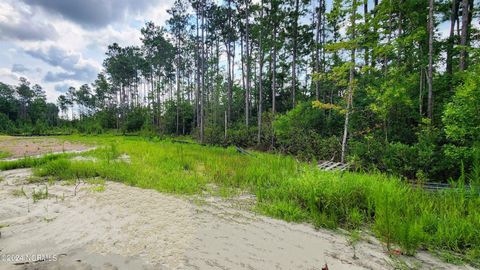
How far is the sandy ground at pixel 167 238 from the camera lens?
2344mm

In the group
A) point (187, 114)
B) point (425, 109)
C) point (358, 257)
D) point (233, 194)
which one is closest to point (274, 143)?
point (425, 109)

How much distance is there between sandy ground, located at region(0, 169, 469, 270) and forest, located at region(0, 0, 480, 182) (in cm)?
341

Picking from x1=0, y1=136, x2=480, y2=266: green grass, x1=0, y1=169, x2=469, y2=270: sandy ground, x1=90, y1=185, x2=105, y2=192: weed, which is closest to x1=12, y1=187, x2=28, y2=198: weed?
x1=0, y1=169, x2=469, y2=270: sandy ground

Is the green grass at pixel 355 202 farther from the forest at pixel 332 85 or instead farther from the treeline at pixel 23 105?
the treeline at pixel 23 105

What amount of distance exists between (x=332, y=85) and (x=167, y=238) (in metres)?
16.2

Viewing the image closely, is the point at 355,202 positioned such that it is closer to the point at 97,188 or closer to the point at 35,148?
the point at 97,188

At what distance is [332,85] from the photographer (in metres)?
16.2

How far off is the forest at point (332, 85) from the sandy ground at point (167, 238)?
341 centimetres

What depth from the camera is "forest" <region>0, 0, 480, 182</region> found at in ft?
22.2

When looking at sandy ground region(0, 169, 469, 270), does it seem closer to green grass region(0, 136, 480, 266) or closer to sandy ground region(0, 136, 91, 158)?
green grass region(0, 136, 480, 266)

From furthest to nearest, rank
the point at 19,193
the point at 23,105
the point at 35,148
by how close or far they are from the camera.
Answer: the point at 23,105, the point at 35,148, the point at 19,193

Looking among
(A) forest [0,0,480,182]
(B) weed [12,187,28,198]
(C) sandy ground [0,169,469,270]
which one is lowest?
(C) sandy ground [0,169,469,270]

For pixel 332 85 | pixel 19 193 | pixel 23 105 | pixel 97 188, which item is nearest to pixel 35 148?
pixel 19 193

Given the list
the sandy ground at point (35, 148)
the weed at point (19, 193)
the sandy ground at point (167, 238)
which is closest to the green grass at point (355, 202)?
the sandy ground at point (167, 238)
